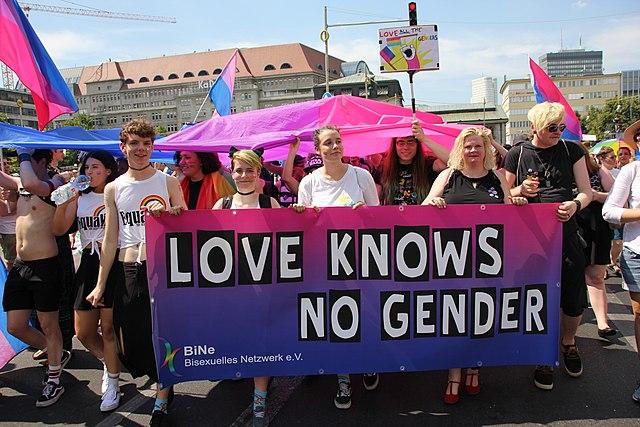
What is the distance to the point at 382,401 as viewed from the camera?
3.46 m

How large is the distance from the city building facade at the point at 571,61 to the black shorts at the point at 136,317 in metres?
205

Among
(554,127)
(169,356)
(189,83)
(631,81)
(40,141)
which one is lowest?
(169,356)

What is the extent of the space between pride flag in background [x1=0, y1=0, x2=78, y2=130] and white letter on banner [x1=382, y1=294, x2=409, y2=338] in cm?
397

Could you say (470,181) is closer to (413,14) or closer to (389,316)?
(389,316)

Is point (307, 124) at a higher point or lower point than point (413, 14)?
lower

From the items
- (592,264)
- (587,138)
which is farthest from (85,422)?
(587,138)

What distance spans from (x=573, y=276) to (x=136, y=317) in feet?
9.87

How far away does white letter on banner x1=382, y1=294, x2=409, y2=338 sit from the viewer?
3285 mm

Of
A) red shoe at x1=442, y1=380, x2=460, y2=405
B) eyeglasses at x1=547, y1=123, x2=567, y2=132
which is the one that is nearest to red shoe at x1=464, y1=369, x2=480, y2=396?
Answer: red shoe at x1=442, y1=380, x2=460, y2=405

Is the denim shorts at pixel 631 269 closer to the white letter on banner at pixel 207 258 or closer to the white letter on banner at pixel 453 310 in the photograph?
the white letter on banner at pixel 453 310

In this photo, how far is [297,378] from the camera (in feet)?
13.1

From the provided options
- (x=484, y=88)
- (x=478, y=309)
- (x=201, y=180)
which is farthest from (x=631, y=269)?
(x=484, y=88)

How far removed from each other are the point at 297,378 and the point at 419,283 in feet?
4.53

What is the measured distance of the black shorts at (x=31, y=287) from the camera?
3.81 meters
